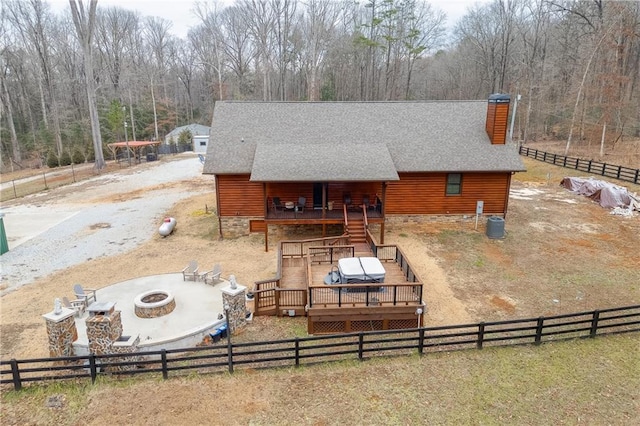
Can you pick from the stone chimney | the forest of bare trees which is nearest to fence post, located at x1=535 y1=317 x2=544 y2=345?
the stone chimney

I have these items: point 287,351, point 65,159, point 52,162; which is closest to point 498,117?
point 287,351

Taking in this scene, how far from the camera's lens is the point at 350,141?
19844 mm

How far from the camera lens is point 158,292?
1175 cm

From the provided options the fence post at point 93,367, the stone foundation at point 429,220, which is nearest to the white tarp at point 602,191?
the stone foundation at point 429,220

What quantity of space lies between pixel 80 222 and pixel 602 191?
2865 cm

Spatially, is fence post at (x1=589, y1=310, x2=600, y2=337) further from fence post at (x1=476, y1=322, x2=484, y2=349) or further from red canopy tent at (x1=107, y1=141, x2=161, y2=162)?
red canopy tent at (x1=107, y1=141, x2=161, y2=162)

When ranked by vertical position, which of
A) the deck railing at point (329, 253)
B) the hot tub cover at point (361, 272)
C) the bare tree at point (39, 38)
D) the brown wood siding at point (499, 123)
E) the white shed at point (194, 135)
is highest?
the bare tree at point (39, 38)

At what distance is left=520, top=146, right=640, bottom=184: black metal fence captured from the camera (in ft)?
86.4

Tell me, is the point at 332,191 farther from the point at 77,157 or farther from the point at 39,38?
the point at 39,38

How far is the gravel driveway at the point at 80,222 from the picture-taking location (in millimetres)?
15953

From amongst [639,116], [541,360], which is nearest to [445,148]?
[541,360]

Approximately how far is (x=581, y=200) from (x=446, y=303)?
1648 centimetres

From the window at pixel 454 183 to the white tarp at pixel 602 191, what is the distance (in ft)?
30.7

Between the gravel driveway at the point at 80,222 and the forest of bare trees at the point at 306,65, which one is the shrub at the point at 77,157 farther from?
the gravel driveway at the point at 80,222
